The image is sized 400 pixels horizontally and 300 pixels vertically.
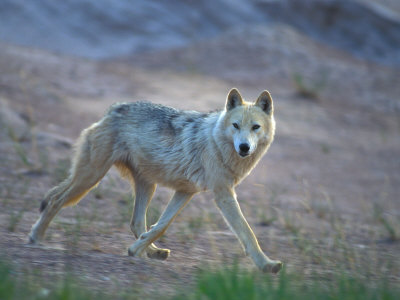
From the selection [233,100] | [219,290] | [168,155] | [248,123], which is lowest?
[219,290]

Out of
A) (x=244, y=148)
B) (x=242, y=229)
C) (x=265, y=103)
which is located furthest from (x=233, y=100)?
→ (x=242, y=229)

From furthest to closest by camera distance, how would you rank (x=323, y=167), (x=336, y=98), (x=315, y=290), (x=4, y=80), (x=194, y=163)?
1. (x=336, y=98)
2. (x=4, y=80)
3. (x=323, y=167)
4. (x=194, y=163)
5. (x=315, y=290)

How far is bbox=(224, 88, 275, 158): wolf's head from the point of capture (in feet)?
15.8

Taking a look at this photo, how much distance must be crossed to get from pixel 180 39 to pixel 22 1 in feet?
18.9

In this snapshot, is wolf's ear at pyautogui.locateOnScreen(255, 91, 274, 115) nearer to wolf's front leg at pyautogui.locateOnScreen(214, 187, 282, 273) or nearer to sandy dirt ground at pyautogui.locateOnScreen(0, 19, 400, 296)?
wolf's front leg at pyautogui.locateOnScreen(214, 187, 282, 273)

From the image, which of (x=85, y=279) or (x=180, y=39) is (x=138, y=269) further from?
(x=180, y=39)

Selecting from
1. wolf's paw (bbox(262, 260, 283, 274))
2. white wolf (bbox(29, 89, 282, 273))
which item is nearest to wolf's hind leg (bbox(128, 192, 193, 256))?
white wolf (bbox(29, 89, 282, 273))

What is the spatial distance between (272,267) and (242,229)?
440 mm

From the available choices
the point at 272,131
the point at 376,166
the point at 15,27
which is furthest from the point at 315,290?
the point at 15,27

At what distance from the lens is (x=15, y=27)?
56.8ft

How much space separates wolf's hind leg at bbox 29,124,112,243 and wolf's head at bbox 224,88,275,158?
1349 mm

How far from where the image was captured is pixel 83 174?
5590 millimetres

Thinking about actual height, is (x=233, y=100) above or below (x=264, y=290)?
above

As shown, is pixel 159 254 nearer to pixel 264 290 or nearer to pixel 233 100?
pixel 233 100
